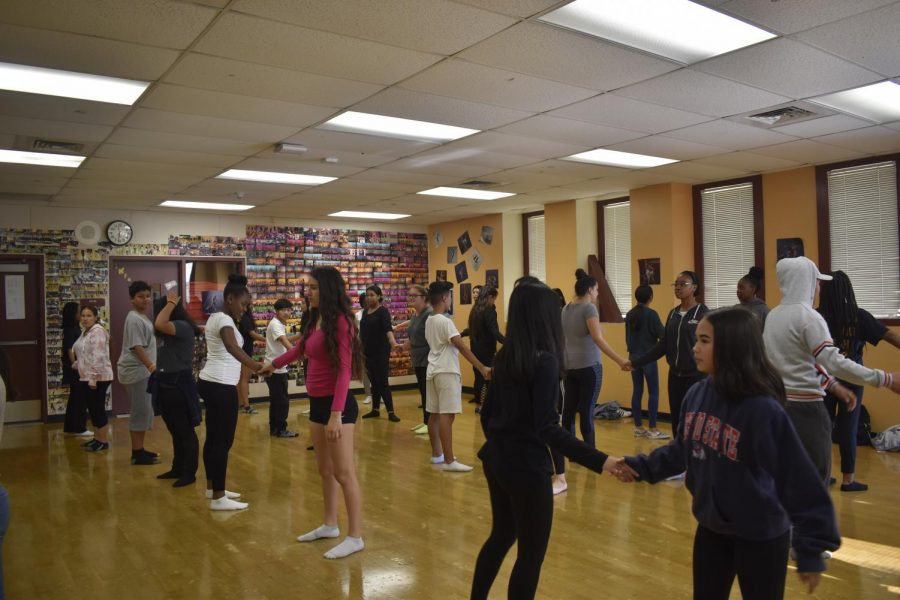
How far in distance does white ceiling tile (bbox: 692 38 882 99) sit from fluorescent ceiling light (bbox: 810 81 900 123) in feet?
0.81

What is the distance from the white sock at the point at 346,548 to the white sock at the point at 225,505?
4.14 ft

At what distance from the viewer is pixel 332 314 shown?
386 cm

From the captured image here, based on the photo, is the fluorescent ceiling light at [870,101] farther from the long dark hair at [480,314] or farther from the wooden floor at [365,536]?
the long dark hair at [480,314]

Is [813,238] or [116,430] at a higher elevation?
[813,238]

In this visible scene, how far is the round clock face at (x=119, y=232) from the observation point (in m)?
9.62

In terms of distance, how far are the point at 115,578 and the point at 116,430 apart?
17.0ft

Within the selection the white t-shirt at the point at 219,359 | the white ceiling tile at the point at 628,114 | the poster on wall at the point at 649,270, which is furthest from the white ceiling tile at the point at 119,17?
the poster on wall at the point at 649,270

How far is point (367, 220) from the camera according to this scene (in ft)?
38.4

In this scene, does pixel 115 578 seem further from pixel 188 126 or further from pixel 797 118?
pixel 797 118

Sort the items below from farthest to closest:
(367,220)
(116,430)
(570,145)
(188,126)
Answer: (367,220) → (116,430) → (570,145) → (188,126)

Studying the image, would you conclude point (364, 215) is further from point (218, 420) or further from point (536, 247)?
point (218, 420)

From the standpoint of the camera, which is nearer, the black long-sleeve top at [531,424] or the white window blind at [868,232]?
the black long-sleeve top at [531,424]

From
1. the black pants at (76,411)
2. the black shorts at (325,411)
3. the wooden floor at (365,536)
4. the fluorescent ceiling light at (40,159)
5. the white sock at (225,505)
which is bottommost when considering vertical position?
the wooden floor at (365,536)

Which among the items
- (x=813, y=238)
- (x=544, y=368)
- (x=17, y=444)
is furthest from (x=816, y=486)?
(x=17, y=444)
